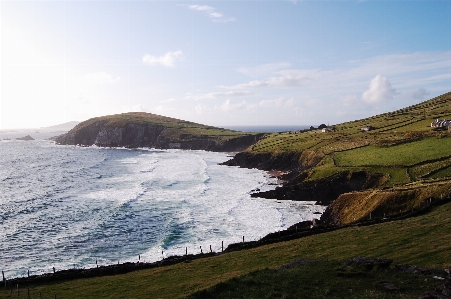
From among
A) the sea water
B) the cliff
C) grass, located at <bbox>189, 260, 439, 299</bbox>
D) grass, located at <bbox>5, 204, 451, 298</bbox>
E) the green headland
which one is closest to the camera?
grass, located at <bbox>189, 260, 439, 299</bbox>

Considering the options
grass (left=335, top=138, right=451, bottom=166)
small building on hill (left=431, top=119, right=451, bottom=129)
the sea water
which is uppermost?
small building on hill (left=431, top=119, right=451, bottom=129)

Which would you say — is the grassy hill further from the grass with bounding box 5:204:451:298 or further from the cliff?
the grass with bounding box 5:204:451:298

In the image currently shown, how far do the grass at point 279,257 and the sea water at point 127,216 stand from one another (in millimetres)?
11600

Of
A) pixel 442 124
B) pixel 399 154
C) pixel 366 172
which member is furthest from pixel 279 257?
pixel 442 124

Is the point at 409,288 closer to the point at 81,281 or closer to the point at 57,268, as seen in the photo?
the point at 81,281

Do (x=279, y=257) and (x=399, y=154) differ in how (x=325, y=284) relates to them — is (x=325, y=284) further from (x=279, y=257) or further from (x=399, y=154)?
(x=399, y=154)

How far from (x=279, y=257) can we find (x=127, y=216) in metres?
41.9

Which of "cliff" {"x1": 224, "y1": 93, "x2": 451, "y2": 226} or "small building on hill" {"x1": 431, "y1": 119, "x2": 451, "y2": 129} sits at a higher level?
"small building on hill" {"x1": 431, "y1": 119, "x2": 451, "y2": 129}

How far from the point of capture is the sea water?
2074 inches

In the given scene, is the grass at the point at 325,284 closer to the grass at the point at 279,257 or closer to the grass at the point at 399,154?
the grass at the point at 279,257

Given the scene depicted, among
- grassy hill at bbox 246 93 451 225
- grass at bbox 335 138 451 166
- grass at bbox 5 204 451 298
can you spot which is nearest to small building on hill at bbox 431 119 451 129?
grassy hill at bbox 246 93 451 225

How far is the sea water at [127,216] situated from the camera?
2074 inches

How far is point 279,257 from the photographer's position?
3847 cm

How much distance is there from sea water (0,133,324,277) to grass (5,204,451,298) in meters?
11.6
